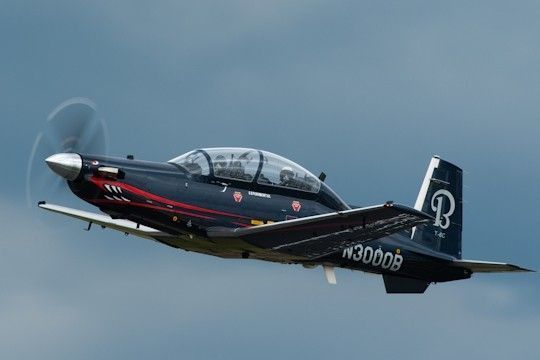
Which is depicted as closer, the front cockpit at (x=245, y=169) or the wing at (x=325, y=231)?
the wing at (x=325, y=231)

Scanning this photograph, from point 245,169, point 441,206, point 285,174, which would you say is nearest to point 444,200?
point 441,206

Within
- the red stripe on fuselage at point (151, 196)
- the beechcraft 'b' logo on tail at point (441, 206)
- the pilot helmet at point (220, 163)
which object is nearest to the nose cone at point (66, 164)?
the red stripe on fuselage at point (151, 196)

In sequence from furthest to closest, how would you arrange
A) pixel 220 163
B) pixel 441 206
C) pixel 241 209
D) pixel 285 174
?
pixel 441 206 → pixel 285 174 → pixel 241 209 → pixel 220 163

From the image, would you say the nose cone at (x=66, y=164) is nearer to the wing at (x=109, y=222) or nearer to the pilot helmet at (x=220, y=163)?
the wing at (x=109, y=222)

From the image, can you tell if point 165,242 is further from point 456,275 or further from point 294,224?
point 456,275

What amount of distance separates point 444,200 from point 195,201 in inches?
315

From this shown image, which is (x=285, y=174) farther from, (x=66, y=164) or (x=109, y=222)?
(x=66, y=164)

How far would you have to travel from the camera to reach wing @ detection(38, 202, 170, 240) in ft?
110

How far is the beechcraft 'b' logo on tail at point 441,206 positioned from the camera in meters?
36.6

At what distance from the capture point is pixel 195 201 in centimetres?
3150

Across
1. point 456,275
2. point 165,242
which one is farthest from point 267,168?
point 456,275

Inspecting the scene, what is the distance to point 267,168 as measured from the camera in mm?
32094

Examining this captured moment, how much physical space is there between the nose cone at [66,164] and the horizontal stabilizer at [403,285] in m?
8.31

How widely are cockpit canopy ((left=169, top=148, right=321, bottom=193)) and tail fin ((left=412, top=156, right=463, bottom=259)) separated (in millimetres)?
5480
